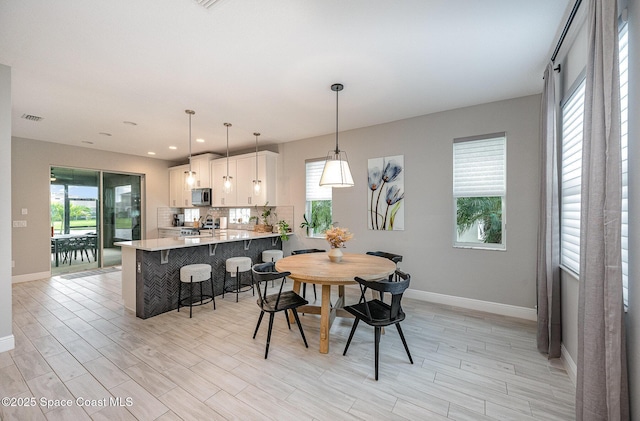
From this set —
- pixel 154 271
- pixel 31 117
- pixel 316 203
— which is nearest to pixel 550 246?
pixel 316 203

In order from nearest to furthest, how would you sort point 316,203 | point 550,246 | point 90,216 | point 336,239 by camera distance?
point 550,246 < point 336,239 < point 316,203 < point 90,216

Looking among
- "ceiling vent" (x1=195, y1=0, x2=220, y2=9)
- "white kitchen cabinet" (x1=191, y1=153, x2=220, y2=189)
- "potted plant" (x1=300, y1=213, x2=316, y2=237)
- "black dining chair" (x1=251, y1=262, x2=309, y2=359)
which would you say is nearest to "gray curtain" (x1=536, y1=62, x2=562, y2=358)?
"black dining chair" (x1=251, y1=262, x2=309, y2=359)

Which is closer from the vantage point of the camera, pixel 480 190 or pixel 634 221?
pixel 634 221

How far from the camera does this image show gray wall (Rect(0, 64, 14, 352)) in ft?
8.31

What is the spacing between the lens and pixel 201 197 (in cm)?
642

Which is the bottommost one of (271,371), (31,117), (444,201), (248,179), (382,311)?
(271,371)

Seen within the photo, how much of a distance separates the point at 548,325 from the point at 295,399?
2.38 meters

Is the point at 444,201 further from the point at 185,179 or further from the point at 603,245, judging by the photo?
the point at 185,179

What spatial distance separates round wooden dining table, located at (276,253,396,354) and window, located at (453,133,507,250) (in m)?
1.50

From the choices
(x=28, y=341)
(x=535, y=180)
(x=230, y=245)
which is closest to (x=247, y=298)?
(x=230, y=245)

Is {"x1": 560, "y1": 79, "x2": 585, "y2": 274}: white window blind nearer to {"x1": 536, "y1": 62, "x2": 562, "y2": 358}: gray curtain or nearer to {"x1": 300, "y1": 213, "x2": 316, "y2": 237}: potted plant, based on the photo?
{"x1": 536, "y1": 62, "x2": 562, "y2": 358}: gray curtain

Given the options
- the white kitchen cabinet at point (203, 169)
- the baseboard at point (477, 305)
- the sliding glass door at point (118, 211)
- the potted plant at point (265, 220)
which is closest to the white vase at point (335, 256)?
the baseboard at point (477, 305)

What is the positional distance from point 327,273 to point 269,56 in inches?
81.7

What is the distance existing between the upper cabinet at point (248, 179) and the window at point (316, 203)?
0.78 metres
